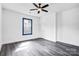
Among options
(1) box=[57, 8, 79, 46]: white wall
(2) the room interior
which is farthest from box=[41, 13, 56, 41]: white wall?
(1) box=[57, 8, 79, 46]: white wall

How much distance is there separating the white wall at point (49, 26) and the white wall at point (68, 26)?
1.08 ft

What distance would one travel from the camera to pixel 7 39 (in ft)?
11.1

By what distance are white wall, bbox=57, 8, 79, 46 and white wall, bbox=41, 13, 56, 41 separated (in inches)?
13.0

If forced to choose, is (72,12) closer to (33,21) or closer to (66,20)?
(66,20)

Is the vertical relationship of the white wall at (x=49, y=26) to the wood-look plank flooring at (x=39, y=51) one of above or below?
above

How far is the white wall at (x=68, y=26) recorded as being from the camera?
3.00 metres

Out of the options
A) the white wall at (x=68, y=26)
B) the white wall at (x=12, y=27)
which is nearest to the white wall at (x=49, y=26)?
the white wall at (x=68, y=26)

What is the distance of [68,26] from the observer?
3.30 meters

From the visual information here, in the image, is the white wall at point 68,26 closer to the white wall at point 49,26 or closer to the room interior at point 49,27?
the room interior at point 49,27

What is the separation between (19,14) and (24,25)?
83 cm

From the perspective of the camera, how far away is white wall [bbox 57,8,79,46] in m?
3.00

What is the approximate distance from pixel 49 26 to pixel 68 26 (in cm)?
140

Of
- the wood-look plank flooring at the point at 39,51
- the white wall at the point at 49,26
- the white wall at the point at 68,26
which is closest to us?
the wood-look plank flooring at the point at 39,51

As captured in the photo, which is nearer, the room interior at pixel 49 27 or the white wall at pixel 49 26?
the room interior at pixel 49 27
